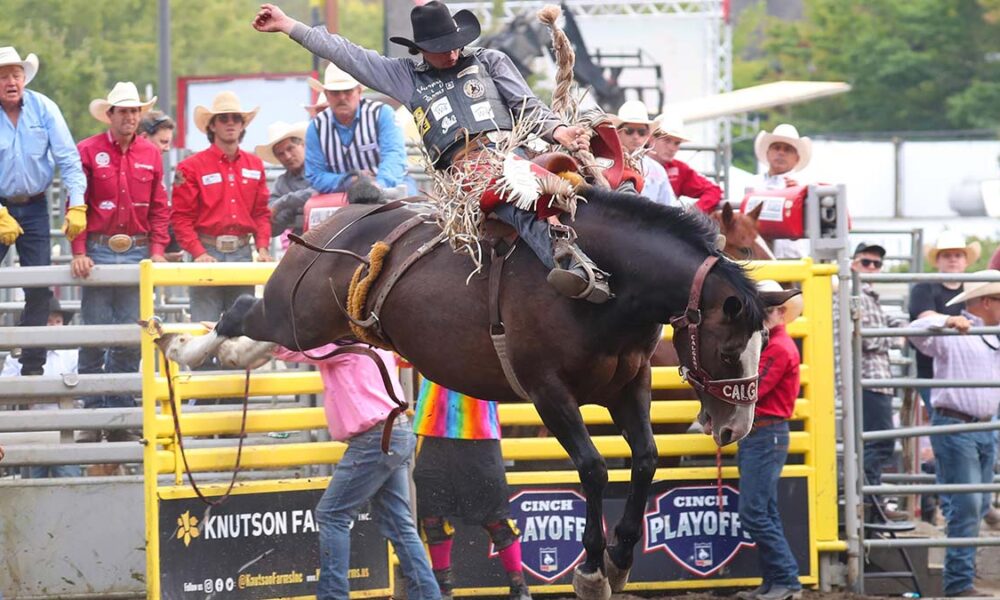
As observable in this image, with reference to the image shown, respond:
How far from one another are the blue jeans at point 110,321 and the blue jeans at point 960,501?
497 centimetres

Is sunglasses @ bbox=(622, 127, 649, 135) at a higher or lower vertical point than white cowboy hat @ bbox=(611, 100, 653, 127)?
lower

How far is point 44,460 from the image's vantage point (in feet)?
27.4

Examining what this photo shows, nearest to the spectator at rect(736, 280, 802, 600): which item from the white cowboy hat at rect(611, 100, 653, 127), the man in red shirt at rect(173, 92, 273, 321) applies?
the white cowboy hat at rect(611, 100, 653, 127)

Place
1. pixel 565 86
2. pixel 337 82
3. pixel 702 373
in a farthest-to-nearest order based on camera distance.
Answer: pixel 337 82 < pixel 565 86 < pixel 702 373

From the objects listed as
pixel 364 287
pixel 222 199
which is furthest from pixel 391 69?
pixel 222 199

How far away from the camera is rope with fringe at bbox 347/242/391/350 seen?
7.15 metres

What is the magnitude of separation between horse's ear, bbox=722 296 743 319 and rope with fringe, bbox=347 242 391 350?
1760 millimetres

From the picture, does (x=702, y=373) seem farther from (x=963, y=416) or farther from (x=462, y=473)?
(x=963, y=416)

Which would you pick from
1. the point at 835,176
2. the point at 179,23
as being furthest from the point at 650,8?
the point at 179,23

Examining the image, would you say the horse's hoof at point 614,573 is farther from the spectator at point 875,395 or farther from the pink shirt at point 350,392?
the spectator at point 875,395

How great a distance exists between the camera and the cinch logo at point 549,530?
876cm

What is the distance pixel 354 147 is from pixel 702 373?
4084 mm

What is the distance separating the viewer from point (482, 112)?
707 cm

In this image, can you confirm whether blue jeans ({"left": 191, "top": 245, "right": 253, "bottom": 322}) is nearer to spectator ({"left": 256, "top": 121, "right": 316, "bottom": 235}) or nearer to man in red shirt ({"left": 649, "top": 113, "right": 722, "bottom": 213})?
spectator ({"left": 256, "top": 121, "right": 316, "bottom": 235})
